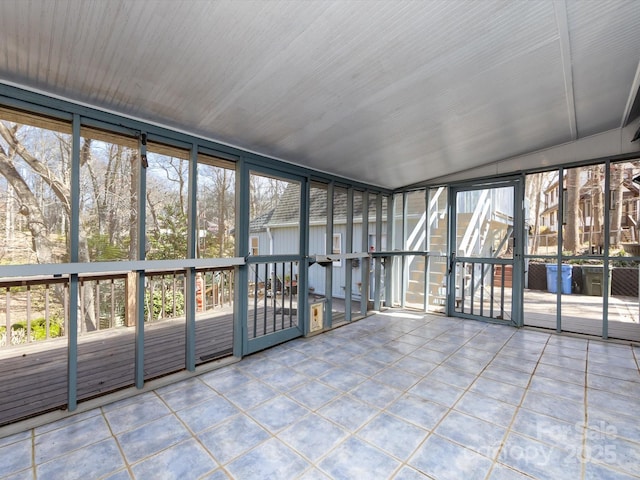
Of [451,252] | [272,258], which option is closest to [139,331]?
[272,258]

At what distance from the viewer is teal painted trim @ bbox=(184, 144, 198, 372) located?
291cm

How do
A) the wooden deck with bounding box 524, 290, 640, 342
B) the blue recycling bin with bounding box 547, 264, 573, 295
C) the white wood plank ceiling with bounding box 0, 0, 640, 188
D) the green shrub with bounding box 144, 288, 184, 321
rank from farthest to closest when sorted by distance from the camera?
1. the blue recycling bin with bounding box 547, 264, 573, 295
2. the green shrub with bounding box 144, 288, 184, 321
3. the wooden deck with bounding box 524, 290, 640, 342
4. the white wood plank ceiling with bounding box 0, 0, 640, 188

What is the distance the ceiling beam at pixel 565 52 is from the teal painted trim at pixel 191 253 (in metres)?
2.95

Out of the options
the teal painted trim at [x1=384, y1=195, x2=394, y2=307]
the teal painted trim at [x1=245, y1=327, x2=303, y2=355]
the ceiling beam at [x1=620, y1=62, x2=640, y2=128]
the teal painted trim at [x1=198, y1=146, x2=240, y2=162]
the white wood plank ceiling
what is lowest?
the teal painted trim at [x1=245, y1=327, x2=303, y2=355]

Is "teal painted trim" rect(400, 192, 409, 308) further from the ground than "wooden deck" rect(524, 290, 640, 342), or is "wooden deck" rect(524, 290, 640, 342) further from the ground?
"teal painted trim" rect(400, 192, 409, 308)

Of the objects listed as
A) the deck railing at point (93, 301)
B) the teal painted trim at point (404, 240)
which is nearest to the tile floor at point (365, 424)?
the deck railing at point (93, 301)

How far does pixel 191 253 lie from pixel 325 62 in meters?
2.06

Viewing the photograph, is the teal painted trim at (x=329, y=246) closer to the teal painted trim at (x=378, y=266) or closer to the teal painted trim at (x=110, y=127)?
the teal painted trim at (x=378, y=266)

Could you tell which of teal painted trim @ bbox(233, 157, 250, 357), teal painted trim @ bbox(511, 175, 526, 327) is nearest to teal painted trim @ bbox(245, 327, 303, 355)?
teal painted trim @ bbox(233, 157, 250, 357)

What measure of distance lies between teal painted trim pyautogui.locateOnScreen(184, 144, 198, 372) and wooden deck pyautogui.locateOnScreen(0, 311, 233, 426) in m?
0.28

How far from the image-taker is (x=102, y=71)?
1.90 m

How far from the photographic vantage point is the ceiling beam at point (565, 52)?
5.96 feet

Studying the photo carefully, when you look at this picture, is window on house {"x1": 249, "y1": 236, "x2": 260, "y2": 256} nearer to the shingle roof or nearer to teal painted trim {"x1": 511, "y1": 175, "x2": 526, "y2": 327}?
the shingle roof

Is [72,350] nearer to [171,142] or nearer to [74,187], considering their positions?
[74,187]
